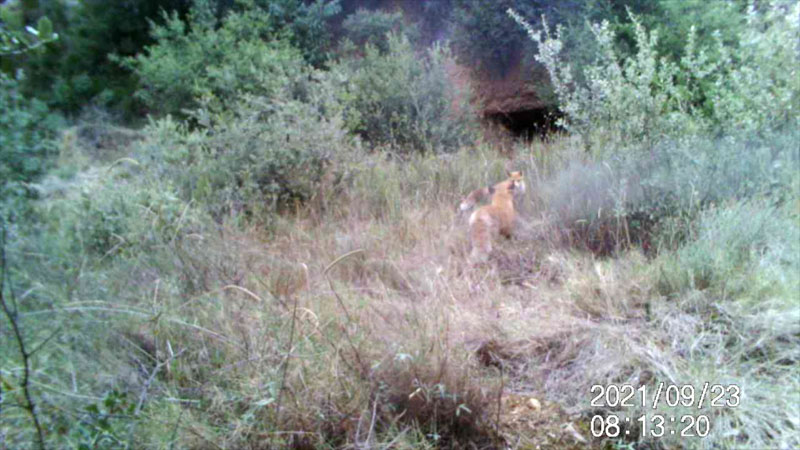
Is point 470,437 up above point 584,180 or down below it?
below

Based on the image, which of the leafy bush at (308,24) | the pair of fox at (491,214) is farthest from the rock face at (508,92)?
the pair of fox at (491,214)

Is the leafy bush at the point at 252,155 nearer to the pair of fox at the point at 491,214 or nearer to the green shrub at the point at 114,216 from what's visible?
the green shrub at the point at 114,216

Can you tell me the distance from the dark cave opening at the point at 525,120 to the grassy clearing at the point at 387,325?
314 centimetres

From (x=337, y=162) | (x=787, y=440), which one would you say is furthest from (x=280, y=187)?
(x=787, y=440)

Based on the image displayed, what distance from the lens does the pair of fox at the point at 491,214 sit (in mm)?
5023

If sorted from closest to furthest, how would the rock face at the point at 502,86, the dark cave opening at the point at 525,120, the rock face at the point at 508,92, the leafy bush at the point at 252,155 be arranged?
1. the leafy bush at the point at 252,155
2. the dark cave opening at the point at 525,120
3. the rock face at the point at 502,86
4. the rock face at the point at 508,92

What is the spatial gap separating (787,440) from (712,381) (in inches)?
15.3

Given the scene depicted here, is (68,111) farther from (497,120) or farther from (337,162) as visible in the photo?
(497,120)

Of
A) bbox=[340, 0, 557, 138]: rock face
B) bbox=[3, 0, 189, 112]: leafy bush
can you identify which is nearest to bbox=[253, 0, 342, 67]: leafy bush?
bbox=[340, 0, 557, 138]: rock face

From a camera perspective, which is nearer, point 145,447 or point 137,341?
point 145,447

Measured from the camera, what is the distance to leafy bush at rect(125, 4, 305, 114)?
748 cm

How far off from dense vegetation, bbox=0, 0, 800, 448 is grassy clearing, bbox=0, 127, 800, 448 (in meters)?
0.02

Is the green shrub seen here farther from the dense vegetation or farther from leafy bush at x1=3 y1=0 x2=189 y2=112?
leafy bush at x1=3 y1=0 x2=189 y2=112

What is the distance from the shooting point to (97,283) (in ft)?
13.0
